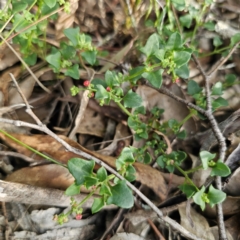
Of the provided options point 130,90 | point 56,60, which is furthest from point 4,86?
point 130,90

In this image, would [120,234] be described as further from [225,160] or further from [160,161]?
[225,160]

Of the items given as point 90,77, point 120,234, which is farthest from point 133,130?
point 120,234

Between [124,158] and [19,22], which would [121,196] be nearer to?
[124,158]

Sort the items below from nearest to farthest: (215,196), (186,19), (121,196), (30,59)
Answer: (121,196), (215,196), (30,59), (186,19)

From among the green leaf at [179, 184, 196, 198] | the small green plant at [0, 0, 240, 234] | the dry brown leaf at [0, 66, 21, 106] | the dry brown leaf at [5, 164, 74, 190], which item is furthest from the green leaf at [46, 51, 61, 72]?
the green leaf at [179, 184, 196, 198]

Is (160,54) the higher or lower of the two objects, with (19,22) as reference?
lower

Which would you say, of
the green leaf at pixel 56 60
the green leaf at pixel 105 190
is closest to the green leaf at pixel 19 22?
the green leaf at pixel 56 60

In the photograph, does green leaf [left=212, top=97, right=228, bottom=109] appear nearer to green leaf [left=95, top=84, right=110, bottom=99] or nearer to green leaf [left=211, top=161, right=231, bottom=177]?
green leaf [left=211, top=161, right=231, bottom=177]

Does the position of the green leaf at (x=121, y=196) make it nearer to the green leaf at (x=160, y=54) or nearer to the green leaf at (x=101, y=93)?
the green leaf at (x=101, y=93)
